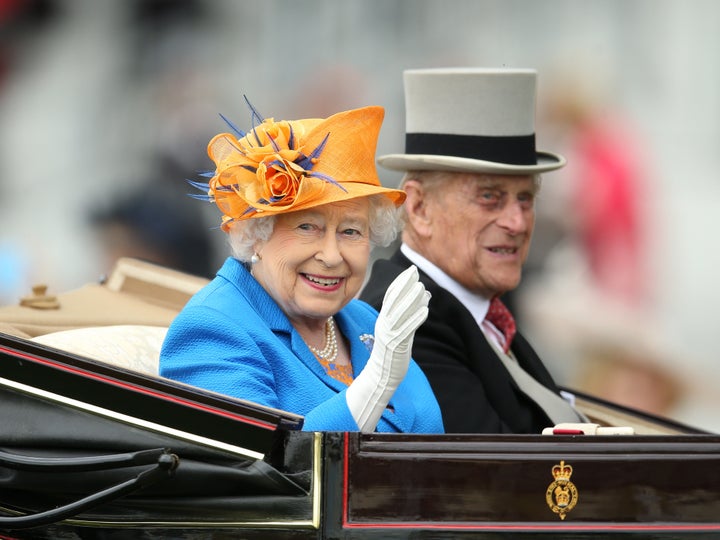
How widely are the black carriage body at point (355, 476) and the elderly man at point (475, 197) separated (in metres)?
1.09

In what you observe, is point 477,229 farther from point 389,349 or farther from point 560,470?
point 560,470

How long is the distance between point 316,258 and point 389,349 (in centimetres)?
32

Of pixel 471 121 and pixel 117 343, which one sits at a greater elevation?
pixel 471 121

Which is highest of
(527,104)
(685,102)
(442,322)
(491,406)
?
(685,102)

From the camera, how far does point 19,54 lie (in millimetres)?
5594

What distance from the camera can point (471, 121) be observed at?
11.1 ft

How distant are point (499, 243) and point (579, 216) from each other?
7.26ft

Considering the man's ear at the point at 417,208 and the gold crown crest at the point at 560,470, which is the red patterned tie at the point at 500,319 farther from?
the gold crown crest at the point at 560,470

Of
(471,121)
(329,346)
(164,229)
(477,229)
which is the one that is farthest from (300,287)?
(164,229)

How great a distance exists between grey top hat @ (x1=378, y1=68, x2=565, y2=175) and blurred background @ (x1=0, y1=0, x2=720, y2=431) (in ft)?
6.73

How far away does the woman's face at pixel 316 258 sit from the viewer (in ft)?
8.15

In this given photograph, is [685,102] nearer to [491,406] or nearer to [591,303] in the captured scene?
[591,303]

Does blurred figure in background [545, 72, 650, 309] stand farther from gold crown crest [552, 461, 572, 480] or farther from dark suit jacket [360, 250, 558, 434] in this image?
gold crown crest [552, 461, 572, 480]

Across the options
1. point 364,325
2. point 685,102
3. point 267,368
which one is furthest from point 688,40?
point 267,368
